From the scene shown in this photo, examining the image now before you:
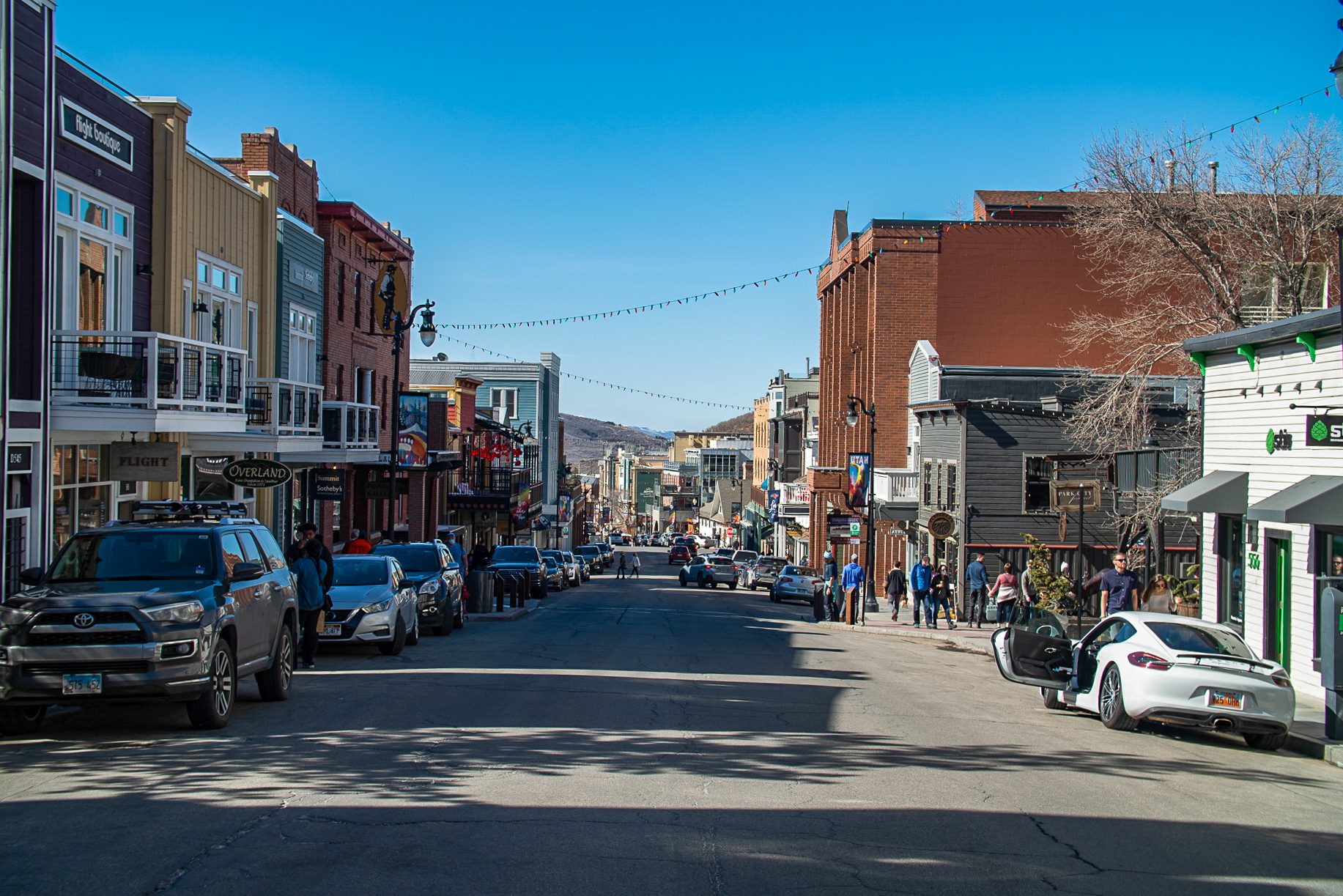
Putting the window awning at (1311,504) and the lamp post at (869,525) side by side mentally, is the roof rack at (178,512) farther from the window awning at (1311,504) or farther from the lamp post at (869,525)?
the lamp post at (869,525)

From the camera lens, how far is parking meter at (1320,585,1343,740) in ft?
39.7

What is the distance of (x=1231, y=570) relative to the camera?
18.5m

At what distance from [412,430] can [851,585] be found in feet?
39.9

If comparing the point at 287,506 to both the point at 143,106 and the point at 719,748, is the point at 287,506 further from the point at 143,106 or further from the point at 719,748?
the point at 719,748

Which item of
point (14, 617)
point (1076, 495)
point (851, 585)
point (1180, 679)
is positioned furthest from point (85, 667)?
point (851, 585)

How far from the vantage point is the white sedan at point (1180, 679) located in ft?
39.8

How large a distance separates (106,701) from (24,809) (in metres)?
2.28

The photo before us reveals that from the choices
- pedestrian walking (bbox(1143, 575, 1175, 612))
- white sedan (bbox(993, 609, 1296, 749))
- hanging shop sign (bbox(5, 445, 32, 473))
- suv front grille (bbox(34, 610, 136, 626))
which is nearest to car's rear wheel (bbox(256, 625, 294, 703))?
suv front grille (bbox(34, 610, 136, 626))

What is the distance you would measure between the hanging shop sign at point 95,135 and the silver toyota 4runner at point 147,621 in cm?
780

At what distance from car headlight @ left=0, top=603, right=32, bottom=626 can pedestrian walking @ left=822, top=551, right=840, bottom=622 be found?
82.1 feet

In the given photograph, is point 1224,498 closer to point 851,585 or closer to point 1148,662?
point 1148,662

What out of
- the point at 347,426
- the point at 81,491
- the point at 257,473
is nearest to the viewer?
the point at 81,491

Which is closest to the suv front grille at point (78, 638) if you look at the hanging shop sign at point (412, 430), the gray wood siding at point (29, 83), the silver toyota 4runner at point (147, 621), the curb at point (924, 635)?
the silver toyota 4runner at point (147, 621)

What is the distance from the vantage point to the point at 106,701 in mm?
9945
